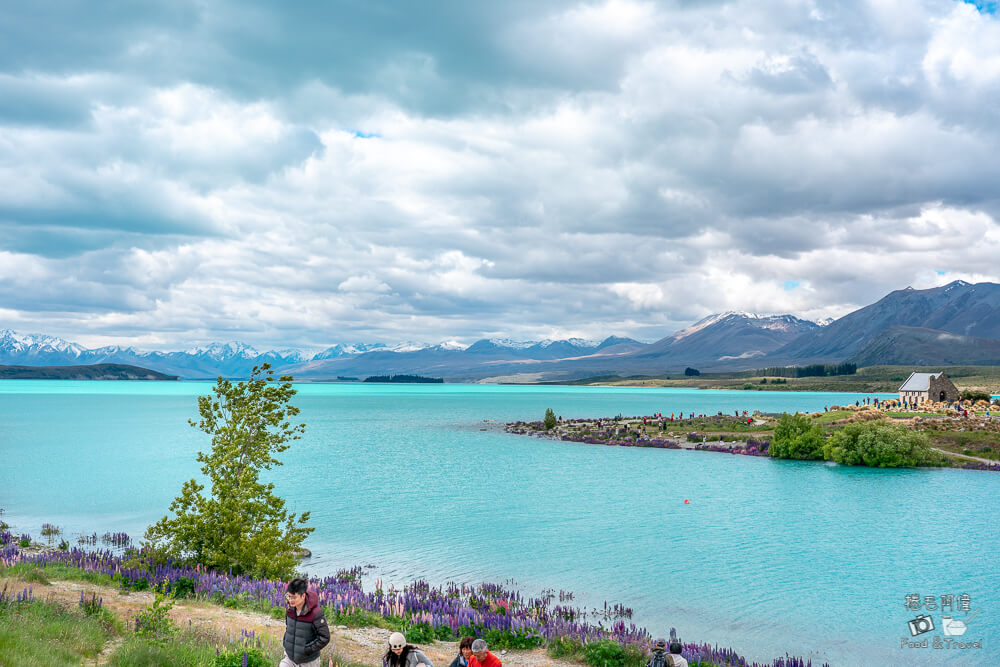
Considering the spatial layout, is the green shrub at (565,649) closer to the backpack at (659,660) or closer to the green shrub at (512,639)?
the green shrub at (512,639)

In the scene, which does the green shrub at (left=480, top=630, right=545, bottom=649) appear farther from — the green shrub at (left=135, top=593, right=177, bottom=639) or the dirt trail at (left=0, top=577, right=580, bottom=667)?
the green shrub at (left=135, top=593, right=177, bottom=639)

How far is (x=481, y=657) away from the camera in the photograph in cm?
1151

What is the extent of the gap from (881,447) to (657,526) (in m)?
36.2

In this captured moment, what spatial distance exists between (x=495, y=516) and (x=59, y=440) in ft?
231

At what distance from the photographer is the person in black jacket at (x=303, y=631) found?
10.9 m

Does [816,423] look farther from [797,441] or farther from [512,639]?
[512,639]

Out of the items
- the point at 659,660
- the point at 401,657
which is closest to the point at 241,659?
the point at 401,657

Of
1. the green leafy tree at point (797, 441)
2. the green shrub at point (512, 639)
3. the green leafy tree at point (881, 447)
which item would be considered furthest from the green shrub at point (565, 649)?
the green leafy tree at point (797, 441)

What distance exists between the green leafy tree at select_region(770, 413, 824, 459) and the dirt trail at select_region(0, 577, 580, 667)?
58098 mm

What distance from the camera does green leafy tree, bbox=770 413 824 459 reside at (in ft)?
217

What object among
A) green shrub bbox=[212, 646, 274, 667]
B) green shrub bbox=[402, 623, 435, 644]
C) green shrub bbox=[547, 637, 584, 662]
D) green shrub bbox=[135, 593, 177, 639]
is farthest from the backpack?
green shrub bbox=[135, 593, 177, 639]

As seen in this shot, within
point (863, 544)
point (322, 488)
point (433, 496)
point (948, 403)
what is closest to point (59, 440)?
point (322, 488)

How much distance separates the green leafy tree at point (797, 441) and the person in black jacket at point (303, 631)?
65.7 m

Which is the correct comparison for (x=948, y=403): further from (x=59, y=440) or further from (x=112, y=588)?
(x=59, y=440)
